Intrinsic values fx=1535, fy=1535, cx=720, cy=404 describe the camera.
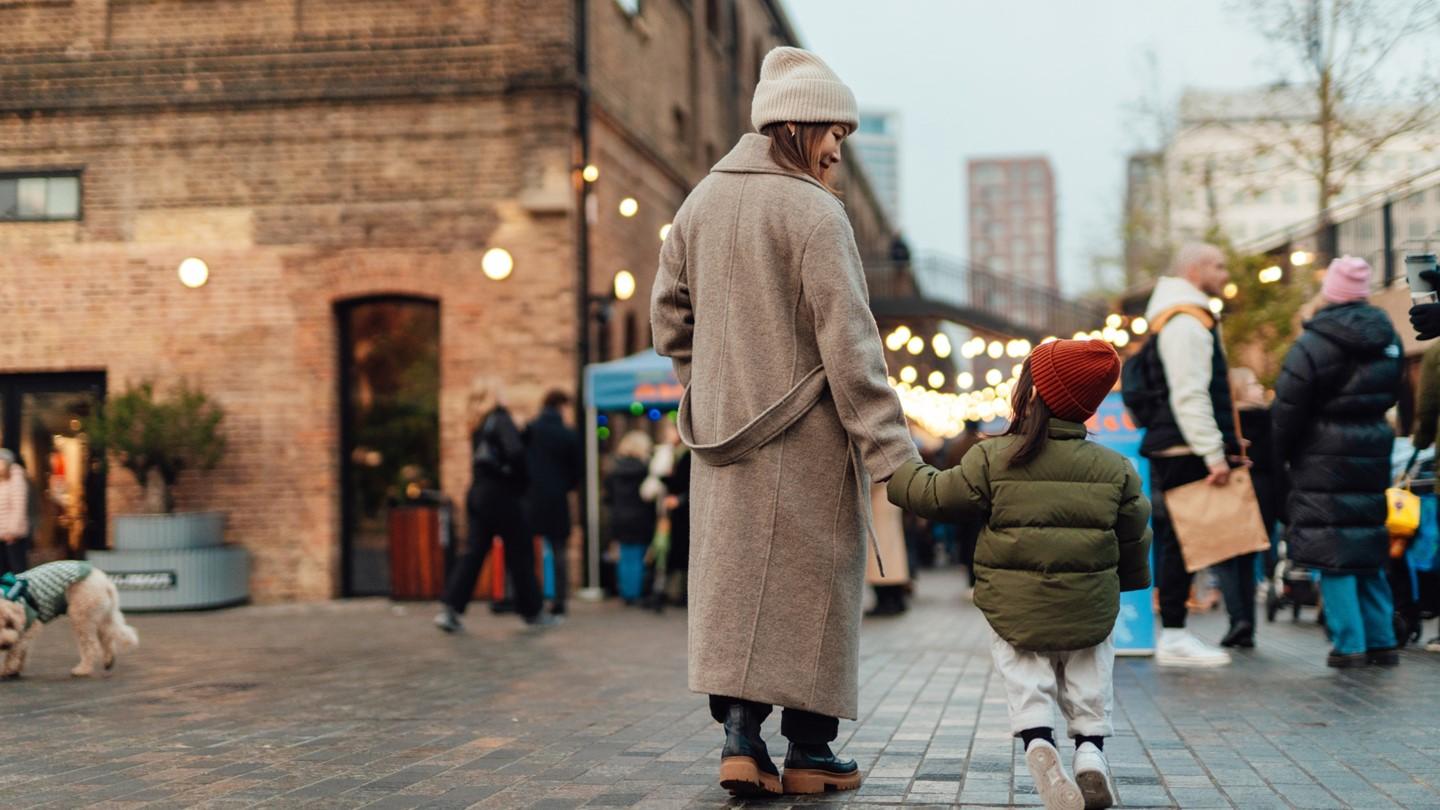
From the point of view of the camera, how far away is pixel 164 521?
599 inches

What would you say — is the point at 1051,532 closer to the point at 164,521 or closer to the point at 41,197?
the point at 164,521

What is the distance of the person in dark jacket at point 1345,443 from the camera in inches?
307

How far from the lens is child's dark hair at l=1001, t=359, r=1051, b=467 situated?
4.32 m

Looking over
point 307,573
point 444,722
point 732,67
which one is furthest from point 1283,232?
point 444,722

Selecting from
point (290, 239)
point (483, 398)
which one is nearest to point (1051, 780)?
point (483, 398)

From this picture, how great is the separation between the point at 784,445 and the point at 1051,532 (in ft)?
2.64

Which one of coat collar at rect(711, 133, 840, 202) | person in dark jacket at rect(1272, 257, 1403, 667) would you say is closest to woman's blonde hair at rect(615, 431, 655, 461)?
person in dark jacket at rect(1272, 257, 1403, 667)

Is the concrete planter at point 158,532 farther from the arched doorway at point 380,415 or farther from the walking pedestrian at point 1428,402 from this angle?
the walking pedestrian at point 1428,402

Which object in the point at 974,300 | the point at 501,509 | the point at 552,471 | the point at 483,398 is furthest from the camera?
the point at 974,300

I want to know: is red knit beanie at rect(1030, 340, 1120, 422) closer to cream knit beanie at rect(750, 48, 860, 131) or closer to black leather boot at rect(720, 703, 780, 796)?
cream knit beanie at rect(750, 48, 860, 131)

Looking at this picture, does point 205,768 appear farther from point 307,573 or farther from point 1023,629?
point 307,573

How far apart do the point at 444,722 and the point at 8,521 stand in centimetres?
832

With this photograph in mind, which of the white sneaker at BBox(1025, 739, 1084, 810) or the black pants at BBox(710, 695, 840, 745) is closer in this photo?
the white sneaker at BBox(1025, 739, 1084, 810)

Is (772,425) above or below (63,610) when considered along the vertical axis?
above
